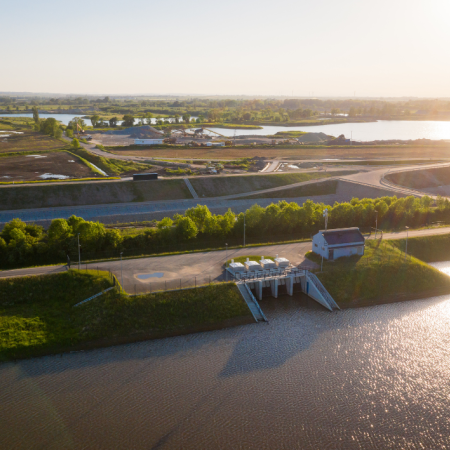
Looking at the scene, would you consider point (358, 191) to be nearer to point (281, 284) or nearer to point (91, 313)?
point (281, 284)

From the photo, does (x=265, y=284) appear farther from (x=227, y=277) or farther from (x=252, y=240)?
(x=252, y=240)

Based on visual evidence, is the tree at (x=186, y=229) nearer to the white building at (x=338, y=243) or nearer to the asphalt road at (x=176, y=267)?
the asphalt road at (x=176, y=267)

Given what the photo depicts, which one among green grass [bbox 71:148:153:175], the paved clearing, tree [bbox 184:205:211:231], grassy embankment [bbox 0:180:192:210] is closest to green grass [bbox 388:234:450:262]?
tree [bbox 184:205:211:231]

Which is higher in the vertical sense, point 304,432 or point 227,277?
point 227,277

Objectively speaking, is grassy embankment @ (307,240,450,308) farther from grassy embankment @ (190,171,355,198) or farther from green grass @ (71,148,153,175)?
green grass @ (71,148,153,175)

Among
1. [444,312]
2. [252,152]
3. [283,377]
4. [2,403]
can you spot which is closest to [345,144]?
[252,152]

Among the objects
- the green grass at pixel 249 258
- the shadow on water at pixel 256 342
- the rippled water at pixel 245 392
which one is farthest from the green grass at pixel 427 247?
the green grass at pixel 249 258
